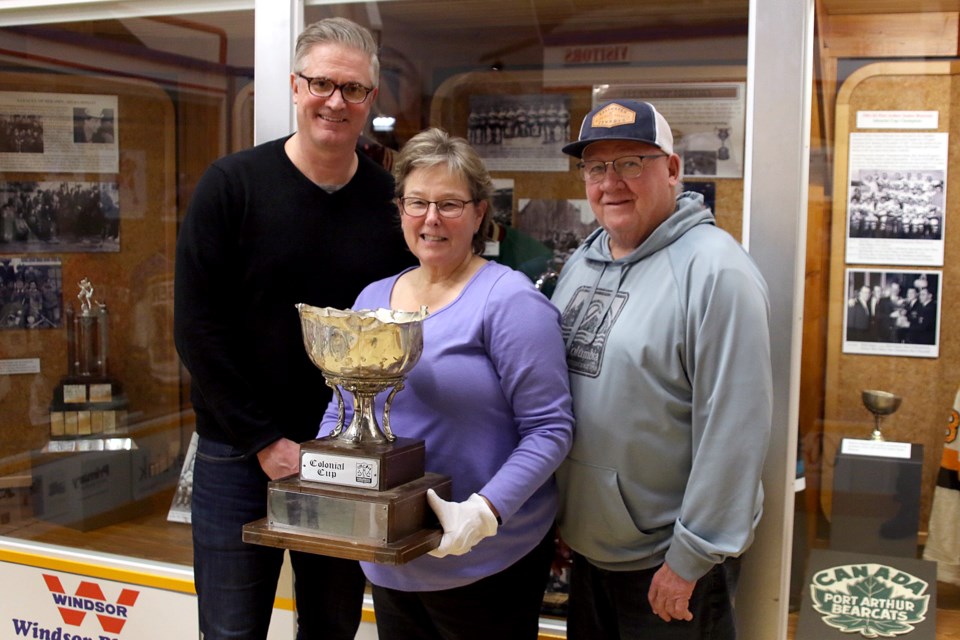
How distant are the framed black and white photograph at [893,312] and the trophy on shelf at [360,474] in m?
1.39

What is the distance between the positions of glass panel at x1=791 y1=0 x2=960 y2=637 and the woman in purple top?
37.4 inches

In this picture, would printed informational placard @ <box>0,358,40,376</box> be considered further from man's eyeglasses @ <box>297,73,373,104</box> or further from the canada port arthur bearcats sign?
the canada port arthur bearcats sign

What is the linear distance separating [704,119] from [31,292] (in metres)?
2.45

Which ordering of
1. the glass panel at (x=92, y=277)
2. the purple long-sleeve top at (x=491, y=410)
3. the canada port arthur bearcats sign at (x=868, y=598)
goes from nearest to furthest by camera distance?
the purple long-sleeve top at (x=491, y=410) → the canada port arthur bearcats sign at (x=868, y=598) → the glass panel at (x=92, y=277)

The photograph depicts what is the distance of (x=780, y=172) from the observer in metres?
2.09

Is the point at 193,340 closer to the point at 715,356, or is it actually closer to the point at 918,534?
the point at 715,356

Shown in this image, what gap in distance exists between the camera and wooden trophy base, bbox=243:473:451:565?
1552mm

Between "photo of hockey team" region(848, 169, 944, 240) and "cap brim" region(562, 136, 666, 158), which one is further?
"photo of hockey team" region(848, 169, 944, 240)

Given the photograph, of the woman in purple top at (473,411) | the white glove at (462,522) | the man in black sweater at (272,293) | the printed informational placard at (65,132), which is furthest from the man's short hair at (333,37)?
the printed informational placard at (65,132)

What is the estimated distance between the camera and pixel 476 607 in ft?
5.68

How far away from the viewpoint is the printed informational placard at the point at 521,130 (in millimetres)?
2926

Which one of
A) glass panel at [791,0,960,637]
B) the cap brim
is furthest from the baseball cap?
glass panel at [791,0,960,637]

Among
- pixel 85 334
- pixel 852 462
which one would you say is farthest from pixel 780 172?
pixel 85 334

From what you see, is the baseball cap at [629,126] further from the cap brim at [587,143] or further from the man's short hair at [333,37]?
the man's short hair at [333,37]
